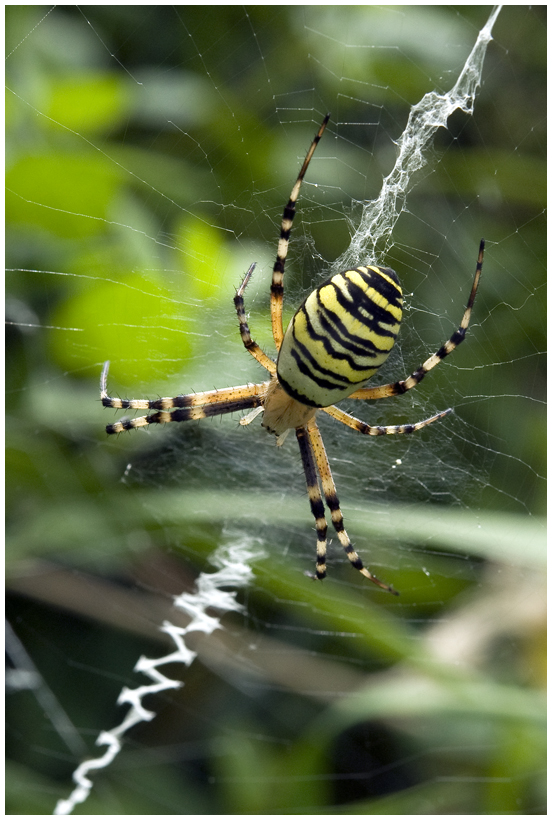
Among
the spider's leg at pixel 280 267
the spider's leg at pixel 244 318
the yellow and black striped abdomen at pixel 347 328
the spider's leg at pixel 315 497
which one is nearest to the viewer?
the yellow and black striped abdomen at pixel 347 328

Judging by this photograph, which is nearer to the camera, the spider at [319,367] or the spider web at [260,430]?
the spider at [319,367]

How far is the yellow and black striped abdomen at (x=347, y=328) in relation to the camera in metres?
1.71

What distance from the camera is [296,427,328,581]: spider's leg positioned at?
2.77 meters

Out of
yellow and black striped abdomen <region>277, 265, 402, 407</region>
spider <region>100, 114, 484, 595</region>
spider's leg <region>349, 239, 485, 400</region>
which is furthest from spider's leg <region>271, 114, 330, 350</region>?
spider's leg <region>349, 239, 485, 400</region>

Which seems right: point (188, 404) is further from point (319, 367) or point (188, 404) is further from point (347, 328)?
point (347, 328)

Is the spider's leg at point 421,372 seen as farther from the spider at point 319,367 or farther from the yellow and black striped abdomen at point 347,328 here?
the yellow and black striped abdomen at point 347,328

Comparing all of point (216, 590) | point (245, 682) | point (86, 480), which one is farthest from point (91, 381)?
point (245, 682)

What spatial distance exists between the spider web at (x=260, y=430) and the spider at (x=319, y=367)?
6.0 inches

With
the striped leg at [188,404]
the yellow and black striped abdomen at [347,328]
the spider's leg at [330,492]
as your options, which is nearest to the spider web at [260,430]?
the striped leg at [188,404]

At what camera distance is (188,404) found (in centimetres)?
265

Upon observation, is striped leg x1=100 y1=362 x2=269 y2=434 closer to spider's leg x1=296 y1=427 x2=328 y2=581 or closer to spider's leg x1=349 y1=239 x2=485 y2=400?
spider's leg x1=296 y1=427 x2=328 y2=581

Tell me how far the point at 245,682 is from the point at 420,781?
2.76 feet

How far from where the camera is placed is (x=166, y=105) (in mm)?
2926

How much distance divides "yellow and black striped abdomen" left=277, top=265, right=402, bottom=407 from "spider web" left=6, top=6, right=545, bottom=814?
604mm
